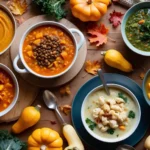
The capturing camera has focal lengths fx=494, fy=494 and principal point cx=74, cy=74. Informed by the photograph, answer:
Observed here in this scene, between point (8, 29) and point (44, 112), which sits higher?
point (8, 29)

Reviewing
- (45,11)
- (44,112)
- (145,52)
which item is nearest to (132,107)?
(145,52)

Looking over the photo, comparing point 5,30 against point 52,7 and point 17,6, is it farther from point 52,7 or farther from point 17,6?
point 52,7

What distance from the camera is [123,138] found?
268cm

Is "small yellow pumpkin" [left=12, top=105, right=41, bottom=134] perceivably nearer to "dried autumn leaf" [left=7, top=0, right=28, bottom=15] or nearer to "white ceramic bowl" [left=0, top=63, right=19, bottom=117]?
"white ceramic bowl" [left=0, top=63, right=19, bottom=117]

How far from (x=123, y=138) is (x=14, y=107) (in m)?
0.64

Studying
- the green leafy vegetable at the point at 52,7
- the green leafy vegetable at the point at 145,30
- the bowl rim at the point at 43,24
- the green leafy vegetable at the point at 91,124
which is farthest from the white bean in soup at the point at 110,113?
the green leafy vegetable at the point at 52,7

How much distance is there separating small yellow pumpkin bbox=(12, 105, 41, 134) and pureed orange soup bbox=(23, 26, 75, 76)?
212 mm

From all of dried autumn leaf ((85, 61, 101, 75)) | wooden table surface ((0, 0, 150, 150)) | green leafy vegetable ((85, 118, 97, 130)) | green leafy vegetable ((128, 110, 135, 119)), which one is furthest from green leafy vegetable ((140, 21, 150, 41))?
green leafy vegetable ((85, 118, 97, 130))

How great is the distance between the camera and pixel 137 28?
9.06 feet

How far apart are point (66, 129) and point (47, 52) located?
441mm

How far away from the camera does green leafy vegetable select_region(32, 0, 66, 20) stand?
2.77 metres

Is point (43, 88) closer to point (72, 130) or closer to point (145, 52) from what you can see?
point (72, 130)

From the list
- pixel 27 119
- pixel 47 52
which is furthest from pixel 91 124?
pixel 47 52

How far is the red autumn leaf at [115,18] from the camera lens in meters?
2.84
